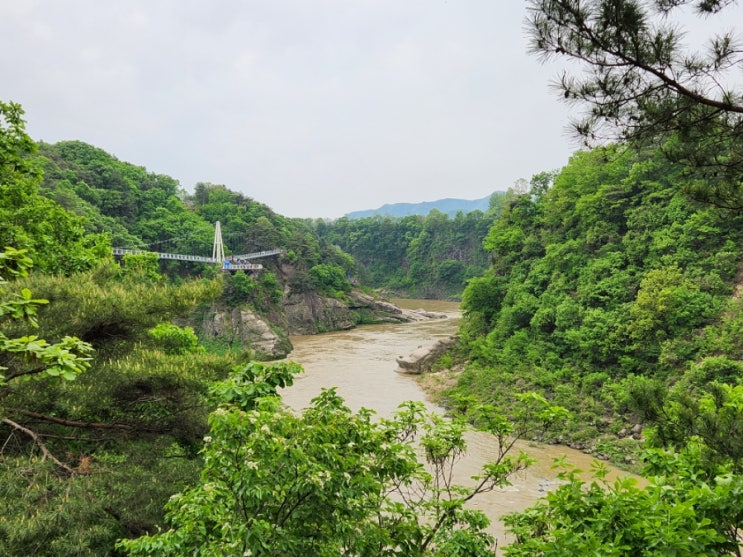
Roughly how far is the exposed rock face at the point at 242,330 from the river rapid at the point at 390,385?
1580 millimetres

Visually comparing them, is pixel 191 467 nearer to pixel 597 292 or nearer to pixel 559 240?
pixel 597 292

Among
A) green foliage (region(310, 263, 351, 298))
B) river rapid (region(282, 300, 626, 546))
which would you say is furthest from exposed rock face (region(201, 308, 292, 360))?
green foliage (region(310, 263, 351, 298))

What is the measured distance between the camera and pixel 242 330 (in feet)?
109

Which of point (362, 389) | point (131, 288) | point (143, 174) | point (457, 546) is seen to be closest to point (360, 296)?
point (362, 389)

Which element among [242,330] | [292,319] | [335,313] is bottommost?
[292,319]

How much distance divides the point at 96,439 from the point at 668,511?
6703 mm

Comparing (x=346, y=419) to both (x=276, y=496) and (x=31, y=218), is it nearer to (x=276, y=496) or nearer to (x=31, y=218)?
(x=276, y=496)

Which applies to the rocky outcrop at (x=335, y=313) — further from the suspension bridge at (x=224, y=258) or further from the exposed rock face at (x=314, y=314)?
the suspension bridge at (x=224, y=258)

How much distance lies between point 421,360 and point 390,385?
2927 millimetres

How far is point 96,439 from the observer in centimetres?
618

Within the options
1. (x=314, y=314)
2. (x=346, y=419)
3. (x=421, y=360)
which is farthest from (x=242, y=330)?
(x=346, y=419)

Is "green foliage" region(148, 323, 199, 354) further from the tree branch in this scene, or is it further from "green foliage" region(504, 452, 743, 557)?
"green foliage" region(504, 452, 743, 557)

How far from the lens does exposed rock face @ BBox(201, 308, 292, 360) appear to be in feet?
105

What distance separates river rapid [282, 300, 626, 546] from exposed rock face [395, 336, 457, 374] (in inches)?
24.3
